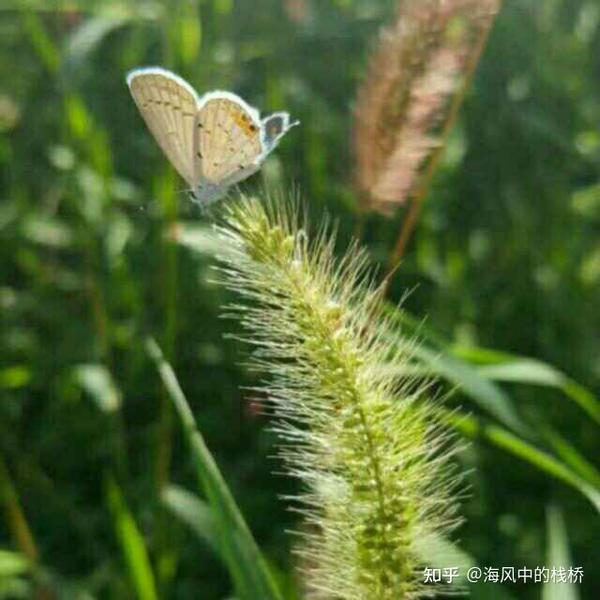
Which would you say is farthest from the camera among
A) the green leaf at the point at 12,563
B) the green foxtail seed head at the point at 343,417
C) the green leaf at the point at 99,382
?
the green leaf at the point at 99,382

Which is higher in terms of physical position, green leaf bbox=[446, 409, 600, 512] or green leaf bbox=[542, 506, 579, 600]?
green leaf bbox=[446, 409, 600, 512]

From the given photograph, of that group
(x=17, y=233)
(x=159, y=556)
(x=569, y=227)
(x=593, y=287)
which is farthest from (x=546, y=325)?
(x=17, y=233)

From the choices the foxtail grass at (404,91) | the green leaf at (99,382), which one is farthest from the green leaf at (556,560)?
the green leaf at (99,382)

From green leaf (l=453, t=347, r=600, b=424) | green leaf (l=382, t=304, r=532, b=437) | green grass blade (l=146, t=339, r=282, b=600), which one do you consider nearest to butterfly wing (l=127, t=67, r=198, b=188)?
green grass blade (l=146, t=339, r=282, b=600)

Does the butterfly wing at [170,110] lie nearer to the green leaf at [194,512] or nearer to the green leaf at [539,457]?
the green leaf at [539,457]

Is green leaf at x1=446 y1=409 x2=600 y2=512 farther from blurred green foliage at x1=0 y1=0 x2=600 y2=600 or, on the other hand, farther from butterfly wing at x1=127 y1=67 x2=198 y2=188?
butterfly wing at x1=127 y1=67 x2=198 y2=188

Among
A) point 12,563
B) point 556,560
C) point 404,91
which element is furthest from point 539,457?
point 12,563

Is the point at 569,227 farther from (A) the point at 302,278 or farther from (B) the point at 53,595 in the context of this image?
(A) the point at 302,278
